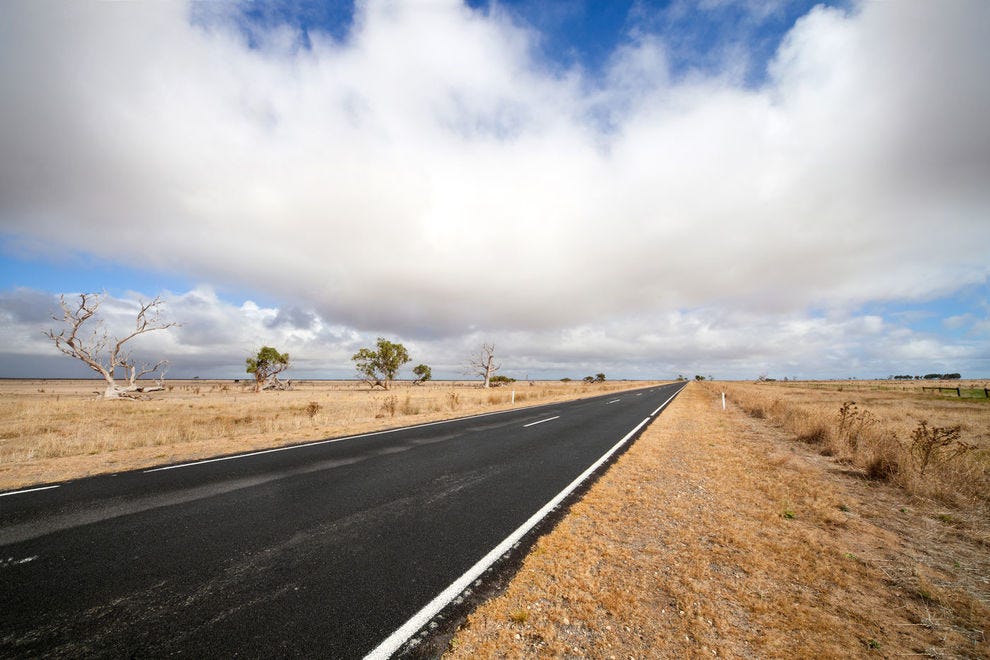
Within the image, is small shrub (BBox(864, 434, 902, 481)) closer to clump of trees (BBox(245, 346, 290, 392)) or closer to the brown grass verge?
the brown grass verge

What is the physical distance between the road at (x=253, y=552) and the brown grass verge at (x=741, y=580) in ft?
2.69

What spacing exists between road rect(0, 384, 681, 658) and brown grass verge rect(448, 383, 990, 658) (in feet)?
2.69

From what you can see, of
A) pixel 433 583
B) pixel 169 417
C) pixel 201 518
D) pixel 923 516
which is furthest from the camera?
pixel 169 417

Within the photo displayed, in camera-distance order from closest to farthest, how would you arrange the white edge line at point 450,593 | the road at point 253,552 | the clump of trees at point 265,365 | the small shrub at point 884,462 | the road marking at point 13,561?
the white edge line at point 450,593 < the road at point 253,552 < the road marking at point 13,561 < the small shrub at point 884,462 < the clump of trees at point 265,365

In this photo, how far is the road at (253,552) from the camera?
9.50 feet

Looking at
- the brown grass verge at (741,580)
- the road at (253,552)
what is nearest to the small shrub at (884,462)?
the brown grass verge at (741,580)

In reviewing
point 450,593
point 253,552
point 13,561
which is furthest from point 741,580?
point 13,561

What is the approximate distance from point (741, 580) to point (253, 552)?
17.1 feet

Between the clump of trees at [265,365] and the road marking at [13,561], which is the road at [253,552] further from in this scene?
the clump of trees at [265,365]

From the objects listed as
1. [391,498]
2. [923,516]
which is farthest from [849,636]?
[391,498]

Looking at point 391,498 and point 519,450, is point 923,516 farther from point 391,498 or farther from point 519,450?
point 391,498

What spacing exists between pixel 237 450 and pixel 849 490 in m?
13.5

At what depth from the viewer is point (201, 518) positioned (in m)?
5.17

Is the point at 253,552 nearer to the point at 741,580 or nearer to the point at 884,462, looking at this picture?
the point at 741,580
